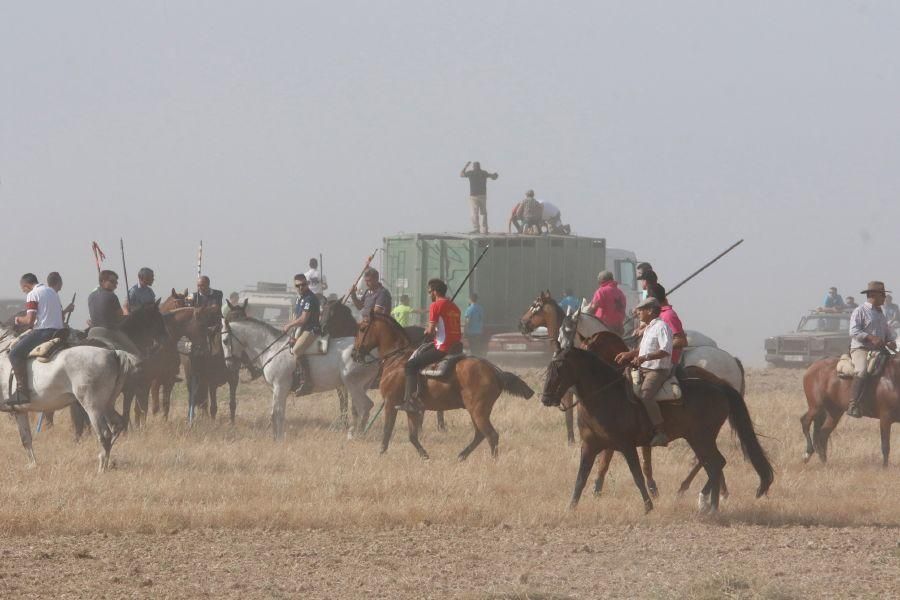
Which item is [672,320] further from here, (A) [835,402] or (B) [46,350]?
(B) [46,350]

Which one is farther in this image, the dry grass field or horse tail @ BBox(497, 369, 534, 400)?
horse tail @ BBox(497, 369, 534, 400)

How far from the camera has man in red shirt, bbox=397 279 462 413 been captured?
643 inches

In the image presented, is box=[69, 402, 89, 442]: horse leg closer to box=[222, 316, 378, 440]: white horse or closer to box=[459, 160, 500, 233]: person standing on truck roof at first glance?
box=[222, 316, 378, 440]: white horse

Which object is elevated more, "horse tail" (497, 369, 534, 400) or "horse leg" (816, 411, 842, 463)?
"horse tail" (497, 369, 534, 400)

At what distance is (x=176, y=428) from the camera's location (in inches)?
758

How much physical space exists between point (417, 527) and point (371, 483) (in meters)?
2.26

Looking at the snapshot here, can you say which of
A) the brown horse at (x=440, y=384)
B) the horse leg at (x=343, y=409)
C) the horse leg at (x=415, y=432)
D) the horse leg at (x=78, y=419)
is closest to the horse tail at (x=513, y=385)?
the brown horse at (x=440, y=384)

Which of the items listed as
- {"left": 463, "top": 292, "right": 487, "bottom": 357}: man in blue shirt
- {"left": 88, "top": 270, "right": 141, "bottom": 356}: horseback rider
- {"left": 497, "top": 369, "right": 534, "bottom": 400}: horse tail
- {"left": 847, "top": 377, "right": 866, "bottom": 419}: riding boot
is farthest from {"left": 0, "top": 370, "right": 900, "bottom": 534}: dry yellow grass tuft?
{"left": 463, "top": 292, "right": 487, "bottom": 357}: man in blue shirt

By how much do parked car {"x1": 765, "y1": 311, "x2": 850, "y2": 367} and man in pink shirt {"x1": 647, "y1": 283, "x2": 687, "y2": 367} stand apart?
22.8 metres

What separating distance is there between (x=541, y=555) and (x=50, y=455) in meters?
8.02

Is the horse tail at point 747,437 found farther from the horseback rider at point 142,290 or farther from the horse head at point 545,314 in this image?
the horseback rider at point 142,290

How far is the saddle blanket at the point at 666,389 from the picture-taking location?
12078 millimetres

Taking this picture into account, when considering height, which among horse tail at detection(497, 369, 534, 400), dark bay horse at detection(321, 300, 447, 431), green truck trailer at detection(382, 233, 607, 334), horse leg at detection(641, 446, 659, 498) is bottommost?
horse leg at detection(641, 446, 659, 498)

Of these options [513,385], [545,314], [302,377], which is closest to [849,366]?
[545,314]
